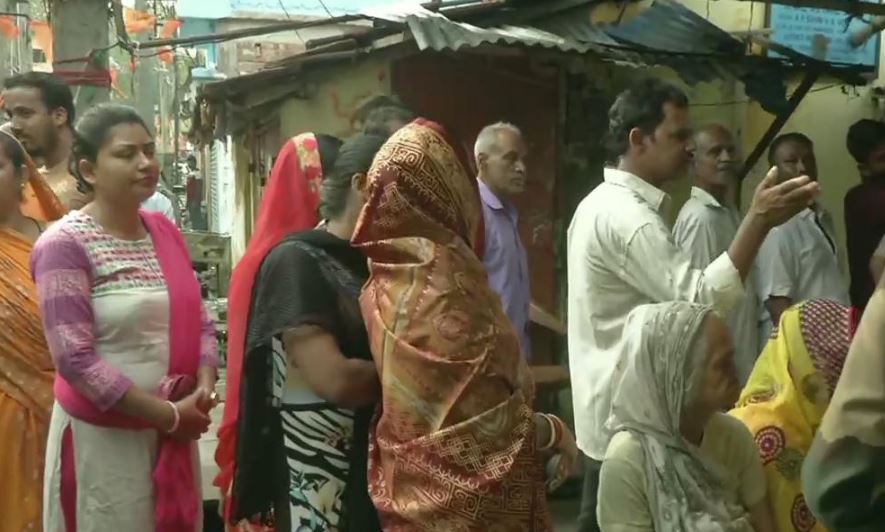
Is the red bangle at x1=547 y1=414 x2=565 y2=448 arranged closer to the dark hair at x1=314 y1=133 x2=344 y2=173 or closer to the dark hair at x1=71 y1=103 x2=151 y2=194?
the dark hair at x1=314 y1=133 x2=344 y2=173

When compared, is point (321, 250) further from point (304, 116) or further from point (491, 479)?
point (304, 116)

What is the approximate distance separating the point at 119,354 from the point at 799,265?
304 cm

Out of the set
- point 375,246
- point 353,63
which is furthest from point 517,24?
point 375,246

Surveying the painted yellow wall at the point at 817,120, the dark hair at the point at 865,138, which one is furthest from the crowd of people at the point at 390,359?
the painted yellow wall at the point at 817,120

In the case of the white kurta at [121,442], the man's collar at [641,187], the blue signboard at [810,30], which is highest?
the blue signboard at [810,30]

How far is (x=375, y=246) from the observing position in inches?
91.4

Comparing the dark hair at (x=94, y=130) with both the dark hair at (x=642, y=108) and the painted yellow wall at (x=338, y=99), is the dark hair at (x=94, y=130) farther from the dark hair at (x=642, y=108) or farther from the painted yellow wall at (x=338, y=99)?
the painted yellow wall at (x=338, y=99)

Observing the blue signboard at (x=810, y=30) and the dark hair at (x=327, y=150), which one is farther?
the blue signboard at (x=810, y=30)

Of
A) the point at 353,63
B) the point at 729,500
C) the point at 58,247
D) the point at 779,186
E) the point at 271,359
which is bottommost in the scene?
the point at 729,500

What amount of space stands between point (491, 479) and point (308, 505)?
53cm

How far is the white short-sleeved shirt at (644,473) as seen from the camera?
2.55m

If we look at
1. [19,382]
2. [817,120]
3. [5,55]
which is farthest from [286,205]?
[5,55]

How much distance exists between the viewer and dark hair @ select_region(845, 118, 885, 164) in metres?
5.43

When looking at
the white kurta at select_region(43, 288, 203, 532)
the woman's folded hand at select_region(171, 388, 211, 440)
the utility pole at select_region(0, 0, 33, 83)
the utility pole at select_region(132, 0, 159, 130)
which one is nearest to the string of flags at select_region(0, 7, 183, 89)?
the utility pole at select_region(0, 0, 33, 83)
